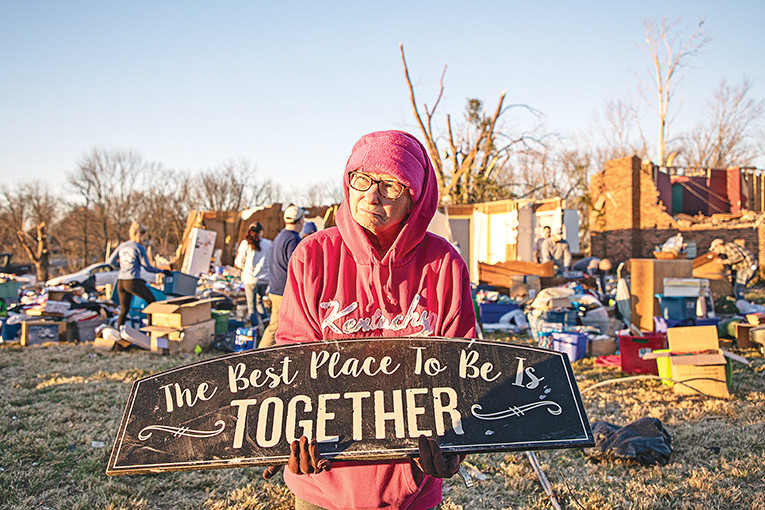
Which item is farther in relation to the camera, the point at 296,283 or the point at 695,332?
the point at 695,332

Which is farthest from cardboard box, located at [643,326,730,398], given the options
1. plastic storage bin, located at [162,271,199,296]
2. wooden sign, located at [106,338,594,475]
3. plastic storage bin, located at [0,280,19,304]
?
plastic storage bin, located at [0,280,19,304]

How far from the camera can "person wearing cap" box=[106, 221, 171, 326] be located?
777 cm

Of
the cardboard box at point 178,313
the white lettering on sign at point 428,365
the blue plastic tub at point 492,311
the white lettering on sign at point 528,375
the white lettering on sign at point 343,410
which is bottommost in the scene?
the blue plastic tub at point 492,311

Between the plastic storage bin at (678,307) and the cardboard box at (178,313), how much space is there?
7.00 m

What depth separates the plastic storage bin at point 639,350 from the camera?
6.30m

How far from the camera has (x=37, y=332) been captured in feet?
26.7

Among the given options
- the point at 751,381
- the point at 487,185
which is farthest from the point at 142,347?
the point at 487,185

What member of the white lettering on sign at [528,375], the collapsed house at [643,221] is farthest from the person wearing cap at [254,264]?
the collapsed house at [643,221]

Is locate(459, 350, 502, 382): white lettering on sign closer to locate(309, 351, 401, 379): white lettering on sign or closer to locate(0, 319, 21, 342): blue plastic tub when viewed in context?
locate(309, 351, 401, 379): white lettering on sign

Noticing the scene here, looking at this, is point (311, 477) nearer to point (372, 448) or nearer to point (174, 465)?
point (372, 448)

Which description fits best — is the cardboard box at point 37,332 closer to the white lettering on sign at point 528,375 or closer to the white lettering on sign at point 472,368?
the white lettering on sign at point 472,368

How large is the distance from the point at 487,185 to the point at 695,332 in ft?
62.0

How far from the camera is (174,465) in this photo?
4.53 feet

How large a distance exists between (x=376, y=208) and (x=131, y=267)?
7.47 metres
